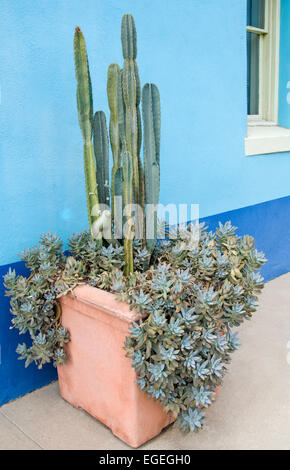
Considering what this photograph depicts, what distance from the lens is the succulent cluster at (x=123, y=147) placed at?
73.0 inches

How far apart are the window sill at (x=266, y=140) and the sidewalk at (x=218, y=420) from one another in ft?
5.59

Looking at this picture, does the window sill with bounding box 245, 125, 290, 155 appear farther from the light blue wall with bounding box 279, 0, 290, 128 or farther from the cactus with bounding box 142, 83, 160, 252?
the cactus with bounding box 142, 83, 160, 252

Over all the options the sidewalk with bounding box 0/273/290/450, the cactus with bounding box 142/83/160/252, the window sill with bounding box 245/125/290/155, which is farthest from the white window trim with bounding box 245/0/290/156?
the sidewalk with bounding box 0/273/290/450

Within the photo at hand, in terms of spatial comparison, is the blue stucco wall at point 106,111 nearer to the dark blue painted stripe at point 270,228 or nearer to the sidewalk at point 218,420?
the dark blue painted stripe at point 270,228

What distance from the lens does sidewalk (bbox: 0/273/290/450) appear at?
1816 mm

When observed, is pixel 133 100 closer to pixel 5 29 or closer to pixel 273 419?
pixel 5 29

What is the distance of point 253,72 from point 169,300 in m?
3.18

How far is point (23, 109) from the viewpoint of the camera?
2041mm

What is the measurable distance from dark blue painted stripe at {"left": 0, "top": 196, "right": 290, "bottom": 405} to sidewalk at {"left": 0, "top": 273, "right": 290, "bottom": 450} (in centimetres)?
8

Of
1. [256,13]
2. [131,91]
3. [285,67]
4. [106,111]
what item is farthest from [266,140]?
[131,91]

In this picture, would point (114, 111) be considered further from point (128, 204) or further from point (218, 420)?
point (218, 420)

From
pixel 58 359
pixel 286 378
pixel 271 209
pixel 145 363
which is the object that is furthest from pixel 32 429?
pixel 271 209

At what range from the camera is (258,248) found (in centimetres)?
368

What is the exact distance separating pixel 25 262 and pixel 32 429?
0.80 metres
